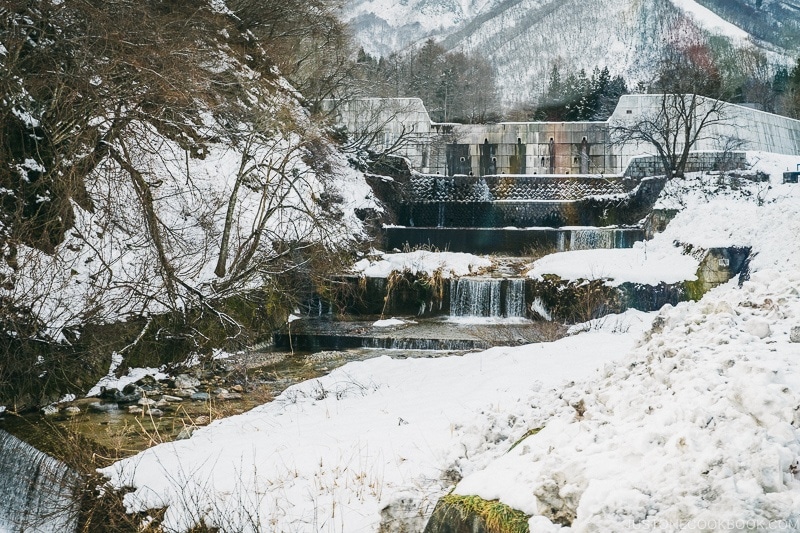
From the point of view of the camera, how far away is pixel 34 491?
22.3 ft

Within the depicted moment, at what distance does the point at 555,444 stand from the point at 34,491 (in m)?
5.07

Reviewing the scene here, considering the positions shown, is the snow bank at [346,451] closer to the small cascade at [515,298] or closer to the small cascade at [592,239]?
the small cascade at [515,298]

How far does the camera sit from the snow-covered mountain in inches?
3147

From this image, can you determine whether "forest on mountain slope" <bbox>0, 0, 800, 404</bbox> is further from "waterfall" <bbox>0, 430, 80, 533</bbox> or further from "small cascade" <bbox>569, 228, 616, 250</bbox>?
"small cascade" <bbox>569, 228, 616, 250</bbox>

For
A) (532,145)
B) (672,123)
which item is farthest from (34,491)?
(672,123)

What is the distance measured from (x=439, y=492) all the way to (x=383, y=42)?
127m

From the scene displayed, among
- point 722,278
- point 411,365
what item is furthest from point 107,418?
point 722,278

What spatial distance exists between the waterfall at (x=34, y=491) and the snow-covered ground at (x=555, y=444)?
51 cm

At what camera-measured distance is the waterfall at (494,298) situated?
52.6 feet

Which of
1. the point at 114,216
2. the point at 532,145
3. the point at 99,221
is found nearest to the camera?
the point at 114,216

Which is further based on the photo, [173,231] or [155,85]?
[173,231]

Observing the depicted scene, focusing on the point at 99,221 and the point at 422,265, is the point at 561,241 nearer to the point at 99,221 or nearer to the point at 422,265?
the point at 422,265

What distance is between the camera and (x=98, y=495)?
19.2ft

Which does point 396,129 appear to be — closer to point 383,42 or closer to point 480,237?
point 480,237
